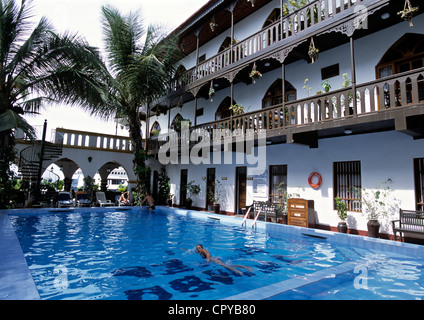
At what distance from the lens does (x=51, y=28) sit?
31.1ft

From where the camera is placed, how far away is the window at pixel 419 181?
25.4 feet

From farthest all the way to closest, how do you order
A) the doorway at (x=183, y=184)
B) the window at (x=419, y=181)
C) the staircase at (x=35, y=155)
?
1. the doorway at (x=183, y=184)
2. the staircase at (x=35, y=155)
3. the window at (x=419, y=181)

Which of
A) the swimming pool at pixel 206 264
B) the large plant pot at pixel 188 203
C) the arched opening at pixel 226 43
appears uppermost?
the arched opening at pixel 226 43

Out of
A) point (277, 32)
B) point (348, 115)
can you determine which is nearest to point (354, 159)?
point (348, 115)

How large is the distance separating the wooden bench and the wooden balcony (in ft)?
7.52

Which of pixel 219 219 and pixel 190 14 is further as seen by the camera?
pixel 190 14

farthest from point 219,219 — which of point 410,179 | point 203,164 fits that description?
point 410,179

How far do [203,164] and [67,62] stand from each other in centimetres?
888

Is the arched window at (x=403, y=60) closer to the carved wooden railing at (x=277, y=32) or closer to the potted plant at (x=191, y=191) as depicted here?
the carved wooden railing at (x=277, y=32)

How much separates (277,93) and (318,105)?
11.7ft

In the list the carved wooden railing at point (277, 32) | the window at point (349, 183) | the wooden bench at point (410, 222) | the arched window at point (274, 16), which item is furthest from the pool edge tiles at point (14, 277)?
the arched window at point (274, 16)

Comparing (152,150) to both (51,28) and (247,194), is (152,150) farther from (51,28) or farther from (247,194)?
(51,28)

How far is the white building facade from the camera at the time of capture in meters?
7.86
